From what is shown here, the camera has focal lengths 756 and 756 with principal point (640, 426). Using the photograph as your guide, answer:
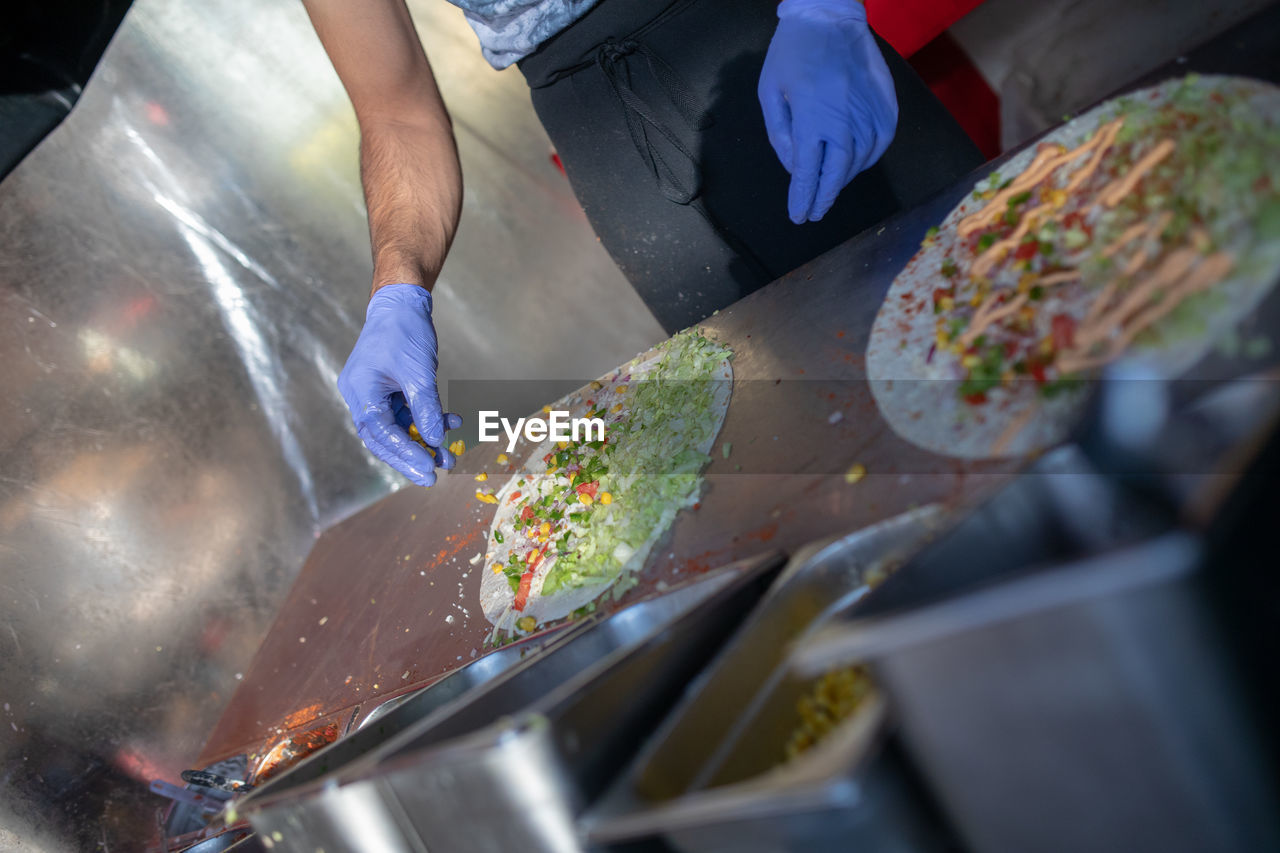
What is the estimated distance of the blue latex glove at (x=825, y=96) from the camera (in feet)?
4.73

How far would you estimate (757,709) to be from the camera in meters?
0.80

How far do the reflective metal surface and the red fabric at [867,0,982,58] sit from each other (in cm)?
189

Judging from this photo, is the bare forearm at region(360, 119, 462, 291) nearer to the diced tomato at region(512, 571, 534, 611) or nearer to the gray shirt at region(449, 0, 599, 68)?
the gray shirt at region(449, 0, 599, 68)

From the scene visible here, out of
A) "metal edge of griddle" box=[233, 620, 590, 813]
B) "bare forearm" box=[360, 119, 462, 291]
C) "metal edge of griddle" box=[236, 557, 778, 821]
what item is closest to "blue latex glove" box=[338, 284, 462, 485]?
"bare forearm" box=[360, 119, 462, 291]

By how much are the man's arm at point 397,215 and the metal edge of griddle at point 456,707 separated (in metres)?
0.76

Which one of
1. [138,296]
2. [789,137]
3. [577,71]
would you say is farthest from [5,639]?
[789,137]

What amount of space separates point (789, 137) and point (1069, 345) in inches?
29.5

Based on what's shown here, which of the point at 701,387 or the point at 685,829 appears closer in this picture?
the point at 685,829

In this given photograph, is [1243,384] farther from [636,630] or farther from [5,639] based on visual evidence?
[5,639]

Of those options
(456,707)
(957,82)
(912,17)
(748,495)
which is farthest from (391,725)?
(957,82)

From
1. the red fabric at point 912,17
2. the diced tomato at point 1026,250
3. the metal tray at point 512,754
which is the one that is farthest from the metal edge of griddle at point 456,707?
the red fabric at point 912,17

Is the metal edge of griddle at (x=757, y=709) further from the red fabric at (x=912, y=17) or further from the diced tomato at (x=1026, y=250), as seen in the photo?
the red fabric at (x=912, y=17)

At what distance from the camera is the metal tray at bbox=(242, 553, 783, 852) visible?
29.0 inches

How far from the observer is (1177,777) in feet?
1.72
